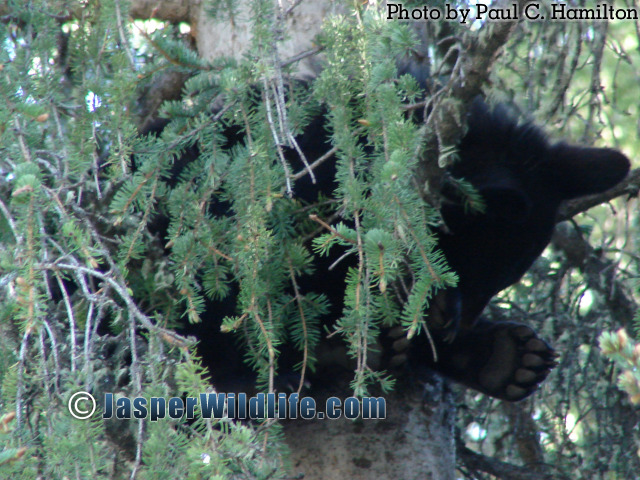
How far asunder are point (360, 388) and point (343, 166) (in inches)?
23.2

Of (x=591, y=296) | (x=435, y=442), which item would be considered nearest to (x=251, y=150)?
(x=435, y=442)

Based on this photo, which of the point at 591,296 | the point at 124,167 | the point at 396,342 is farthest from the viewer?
the point at 591,296

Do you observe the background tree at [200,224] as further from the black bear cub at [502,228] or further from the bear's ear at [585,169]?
the bear's ear at [585,169]

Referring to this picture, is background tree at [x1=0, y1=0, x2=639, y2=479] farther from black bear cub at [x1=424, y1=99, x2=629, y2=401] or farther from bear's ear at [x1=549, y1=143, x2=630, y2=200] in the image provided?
bear's ear at [x1=549, y1=143, x2=630, y2=200]

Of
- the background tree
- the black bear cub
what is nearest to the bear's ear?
the black bear cub

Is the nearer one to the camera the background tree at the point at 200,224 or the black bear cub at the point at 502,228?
the background tree at the point at 200,224

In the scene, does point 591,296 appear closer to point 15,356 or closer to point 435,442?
point 435,442

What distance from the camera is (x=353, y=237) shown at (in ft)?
5.80

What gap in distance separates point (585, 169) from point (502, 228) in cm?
43

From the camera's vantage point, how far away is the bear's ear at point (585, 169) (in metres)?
2.98

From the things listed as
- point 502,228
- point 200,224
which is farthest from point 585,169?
point 200,224

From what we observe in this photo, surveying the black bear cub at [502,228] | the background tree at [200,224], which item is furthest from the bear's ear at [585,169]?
the background tree at [200,224]

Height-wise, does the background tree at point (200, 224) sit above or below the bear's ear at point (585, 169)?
below

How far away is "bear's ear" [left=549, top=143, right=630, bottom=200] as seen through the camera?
2982 mm
